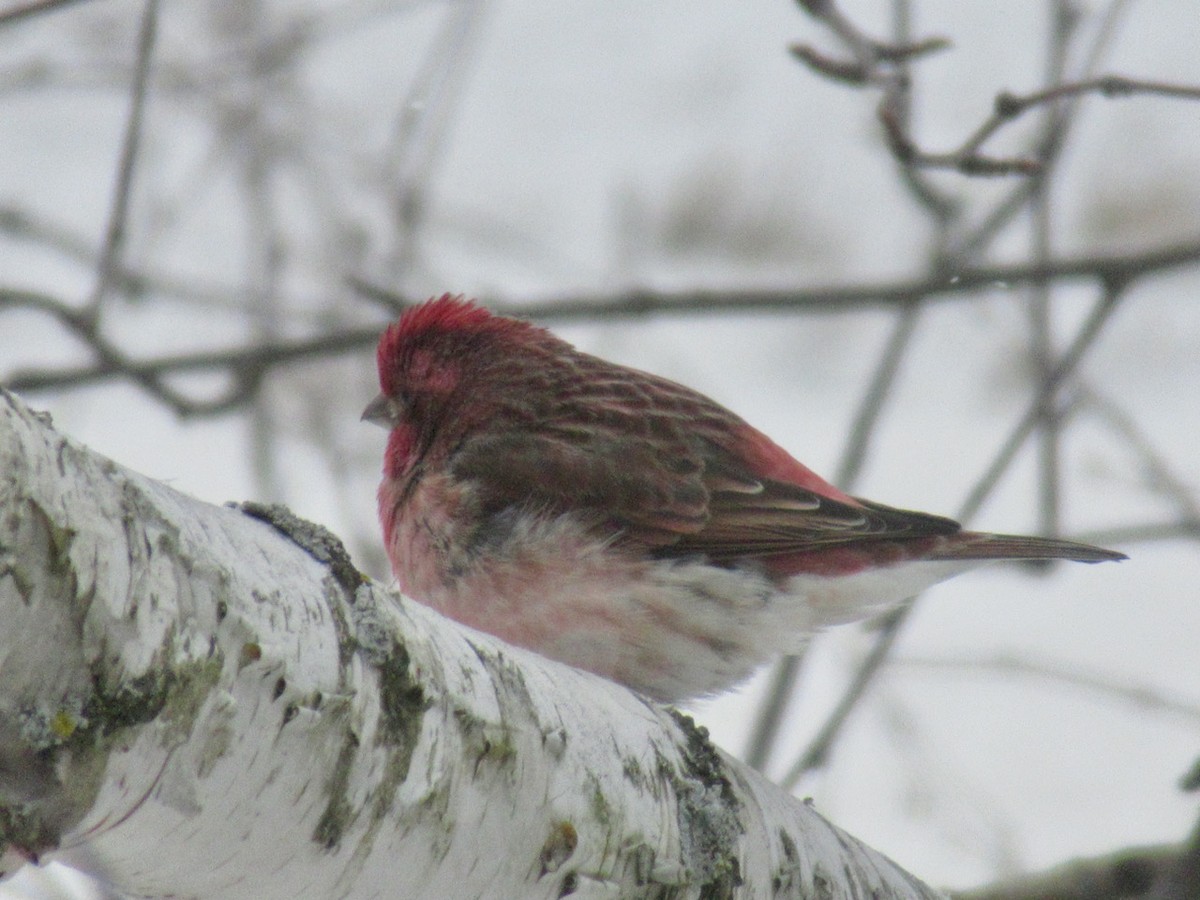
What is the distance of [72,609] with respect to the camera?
5.68 ft

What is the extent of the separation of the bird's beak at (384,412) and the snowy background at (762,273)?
0.54 meters

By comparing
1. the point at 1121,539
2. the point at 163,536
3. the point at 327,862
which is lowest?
the point at 327,862

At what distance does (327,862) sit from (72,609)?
0.61 metres

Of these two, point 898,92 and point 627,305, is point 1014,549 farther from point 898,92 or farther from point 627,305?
point 627,305

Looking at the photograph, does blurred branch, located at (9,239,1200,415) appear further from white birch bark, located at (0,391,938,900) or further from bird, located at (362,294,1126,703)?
white birch bark, located at (0,391,938,900)

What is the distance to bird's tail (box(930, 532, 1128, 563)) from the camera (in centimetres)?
399

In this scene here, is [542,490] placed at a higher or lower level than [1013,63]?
lower

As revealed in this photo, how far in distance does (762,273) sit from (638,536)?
733cm

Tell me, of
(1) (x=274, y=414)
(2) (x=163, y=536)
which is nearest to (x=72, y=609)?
(2) (x=163, y=536)

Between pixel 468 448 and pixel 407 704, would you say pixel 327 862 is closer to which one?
pixel 407 704

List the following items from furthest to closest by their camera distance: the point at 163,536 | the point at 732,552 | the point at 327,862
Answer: the point at 732,552 → the point at 327,862 → the point at 163,536

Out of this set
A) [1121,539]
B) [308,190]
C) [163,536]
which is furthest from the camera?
[308,190]

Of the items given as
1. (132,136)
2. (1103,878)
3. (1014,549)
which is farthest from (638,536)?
(132,136)

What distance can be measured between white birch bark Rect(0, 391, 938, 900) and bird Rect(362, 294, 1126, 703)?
1.01m
